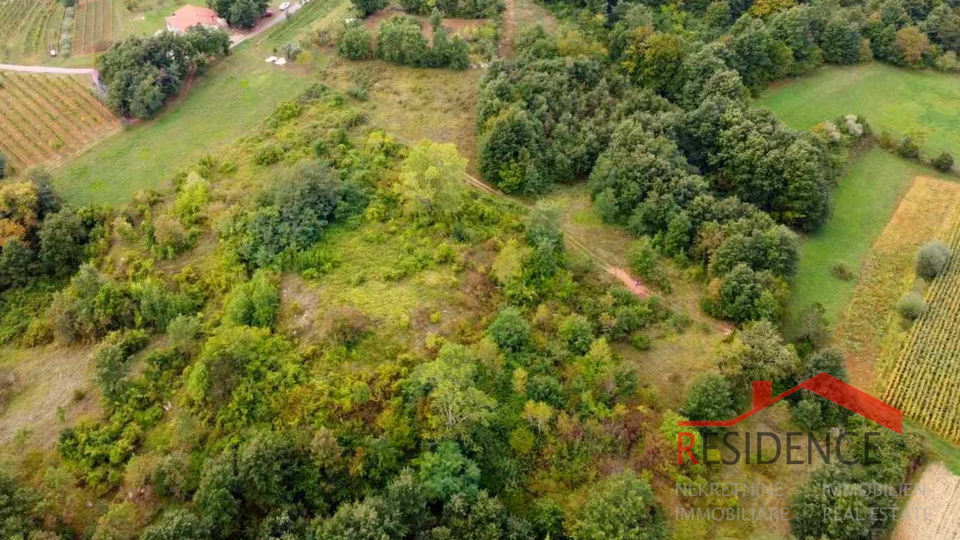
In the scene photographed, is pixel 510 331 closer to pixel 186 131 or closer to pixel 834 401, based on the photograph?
pixel 834 401

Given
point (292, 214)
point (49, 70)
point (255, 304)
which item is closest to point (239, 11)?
point (49, 70)

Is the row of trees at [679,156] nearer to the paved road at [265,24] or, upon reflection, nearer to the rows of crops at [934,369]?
the rows of crops at [934,369]

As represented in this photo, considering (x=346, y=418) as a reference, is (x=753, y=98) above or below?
above

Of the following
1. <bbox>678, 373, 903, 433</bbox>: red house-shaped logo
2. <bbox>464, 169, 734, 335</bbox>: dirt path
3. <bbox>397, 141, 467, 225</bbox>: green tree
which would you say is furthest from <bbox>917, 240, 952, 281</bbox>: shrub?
<bbox>397, 141, 467, 225</bbox>: green tree

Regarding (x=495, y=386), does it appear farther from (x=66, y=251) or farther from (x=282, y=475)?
(x=66, y=251)

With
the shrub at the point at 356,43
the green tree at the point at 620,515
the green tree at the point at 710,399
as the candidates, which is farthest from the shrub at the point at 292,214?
the green tree at the point at 710,399

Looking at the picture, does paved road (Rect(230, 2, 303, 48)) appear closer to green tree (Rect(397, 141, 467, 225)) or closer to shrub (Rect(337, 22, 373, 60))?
shrub (Rect(337, 22, 373, 60))

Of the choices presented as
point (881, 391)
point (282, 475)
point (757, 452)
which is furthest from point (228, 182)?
point (881, 391)
